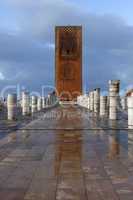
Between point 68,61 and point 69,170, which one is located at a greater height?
point 68,61

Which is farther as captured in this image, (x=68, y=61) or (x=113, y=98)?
(x=68, y=61)

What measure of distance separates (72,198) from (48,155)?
308cm

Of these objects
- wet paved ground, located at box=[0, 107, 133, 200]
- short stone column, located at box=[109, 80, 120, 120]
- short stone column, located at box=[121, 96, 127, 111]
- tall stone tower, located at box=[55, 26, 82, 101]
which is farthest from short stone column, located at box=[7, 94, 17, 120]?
tall stone tower, located at box=[55, 26, 82, 101]

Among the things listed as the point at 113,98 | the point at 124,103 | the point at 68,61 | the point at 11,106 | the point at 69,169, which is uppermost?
the point at 68,61

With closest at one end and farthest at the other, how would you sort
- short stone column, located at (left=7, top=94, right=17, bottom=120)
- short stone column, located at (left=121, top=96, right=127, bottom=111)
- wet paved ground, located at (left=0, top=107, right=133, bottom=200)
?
wet paved ground, located at (left=0, top=107, right=133, bottom=200) → short stone column, located at (left=7, top=94, right=17, bottom=120) → short stone column, located at (left=121, top=96, right=127, bottom=111)

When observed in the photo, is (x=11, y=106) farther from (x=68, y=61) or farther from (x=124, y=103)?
(x=68, y=61)

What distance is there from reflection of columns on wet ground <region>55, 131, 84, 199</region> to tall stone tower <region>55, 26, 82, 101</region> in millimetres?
60752

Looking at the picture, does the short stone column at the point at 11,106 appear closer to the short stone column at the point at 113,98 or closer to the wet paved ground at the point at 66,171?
the short stone column at the point at 113,98

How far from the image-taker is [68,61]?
7138 centimetres

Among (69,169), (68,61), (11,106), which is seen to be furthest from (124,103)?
(68,61)

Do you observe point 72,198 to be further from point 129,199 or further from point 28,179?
point 28,179

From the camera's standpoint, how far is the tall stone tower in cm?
7019

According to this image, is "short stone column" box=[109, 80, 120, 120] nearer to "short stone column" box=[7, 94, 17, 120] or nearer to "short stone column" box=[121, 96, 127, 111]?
"short stone column" box=[7, 94, 17, 120]

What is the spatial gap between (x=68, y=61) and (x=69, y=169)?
65.8 m
